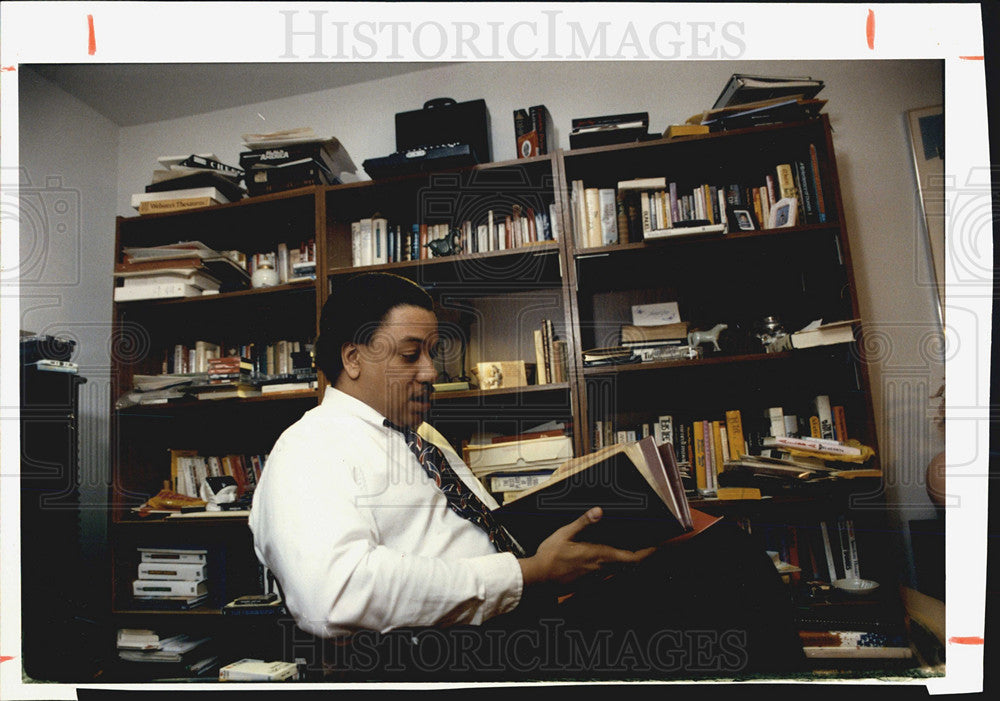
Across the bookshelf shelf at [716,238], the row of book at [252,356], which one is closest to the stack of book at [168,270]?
the row of book at [252,356]

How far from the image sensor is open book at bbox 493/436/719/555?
1.06 metres

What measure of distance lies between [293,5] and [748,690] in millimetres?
1744

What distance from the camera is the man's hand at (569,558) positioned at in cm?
117

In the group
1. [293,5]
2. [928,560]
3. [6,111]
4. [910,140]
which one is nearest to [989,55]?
[910,140]

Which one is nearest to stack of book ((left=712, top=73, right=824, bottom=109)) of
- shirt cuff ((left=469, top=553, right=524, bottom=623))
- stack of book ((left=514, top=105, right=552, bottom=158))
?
stack of book ((left=514, top=105, right=552, bottom=158))

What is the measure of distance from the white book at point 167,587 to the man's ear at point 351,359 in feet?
3.18

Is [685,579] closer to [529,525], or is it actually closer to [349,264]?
[529,525]

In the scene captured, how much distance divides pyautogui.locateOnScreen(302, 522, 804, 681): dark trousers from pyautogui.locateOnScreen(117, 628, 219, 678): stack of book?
0.74 m

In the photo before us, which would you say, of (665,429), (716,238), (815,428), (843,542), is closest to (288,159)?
(716,238)

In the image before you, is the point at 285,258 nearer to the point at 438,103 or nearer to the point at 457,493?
the point at 438,103

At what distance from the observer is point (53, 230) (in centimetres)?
180

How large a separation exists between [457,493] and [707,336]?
34.9 inches

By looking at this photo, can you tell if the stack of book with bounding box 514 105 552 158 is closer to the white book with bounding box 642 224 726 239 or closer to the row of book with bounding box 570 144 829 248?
the row of book with bounding box 570 144 829 248

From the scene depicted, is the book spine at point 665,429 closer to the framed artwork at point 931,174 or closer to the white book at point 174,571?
the framed artwork at point 931,174
